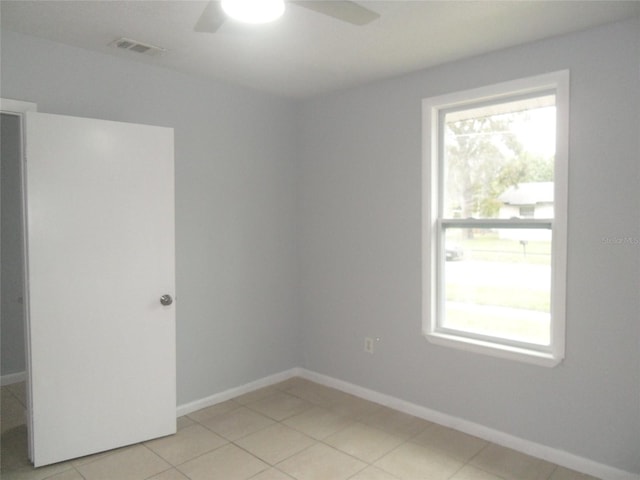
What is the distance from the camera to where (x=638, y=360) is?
93.4 inches

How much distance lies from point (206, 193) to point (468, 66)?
2064 mm

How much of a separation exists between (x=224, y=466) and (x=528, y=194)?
2.47 metres

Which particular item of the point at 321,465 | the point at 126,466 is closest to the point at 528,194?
the point at 321,465

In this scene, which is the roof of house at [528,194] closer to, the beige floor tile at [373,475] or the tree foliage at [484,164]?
the tree foliage at [484,164]

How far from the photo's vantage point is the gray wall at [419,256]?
241 cm

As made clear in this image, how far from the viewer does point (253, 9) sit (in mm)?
1679

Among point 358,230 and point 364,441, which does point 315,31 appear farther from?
point 364,441

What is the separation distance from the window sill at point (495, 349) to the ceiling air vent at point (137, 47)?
260cm

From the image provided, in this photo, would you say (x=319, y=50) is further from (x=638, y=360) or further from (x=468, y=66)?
(x=638, y=360)

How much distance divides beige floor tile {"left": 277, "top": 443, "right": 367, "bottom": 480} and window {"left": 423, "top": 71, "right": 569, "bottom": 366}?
102 centimetres

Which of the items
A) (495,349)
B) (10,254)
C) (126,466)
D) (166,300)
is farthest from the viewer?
(10,254)

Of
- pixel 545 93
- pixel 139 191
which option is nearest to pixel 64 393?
pixel 139 191

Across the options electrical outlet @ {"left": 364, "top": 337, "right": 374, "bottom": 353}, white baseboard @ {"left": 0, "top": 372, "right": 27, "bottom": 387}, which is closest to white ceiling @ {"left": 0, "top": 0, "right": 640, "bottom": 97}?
electrical outlet @ {"left": 364, "top": 337, "right": 374, "bottom": 353}

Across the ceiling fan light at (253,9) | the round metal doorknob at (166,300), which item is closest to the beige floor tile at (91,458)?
the round metal doorknob at (166,300)
